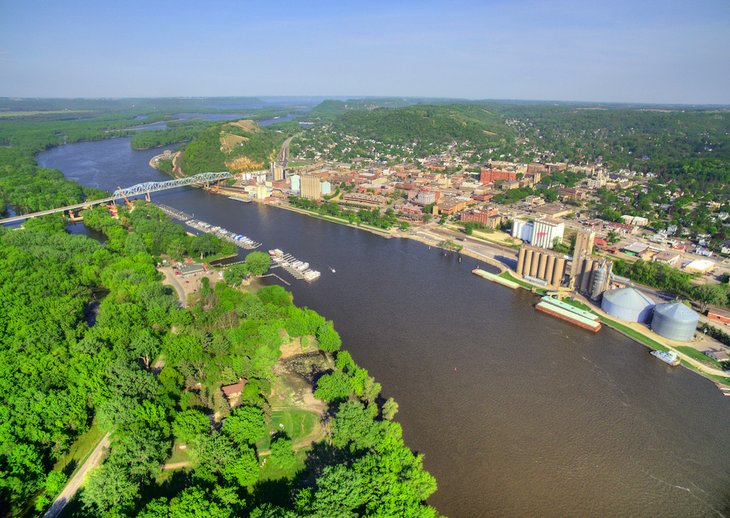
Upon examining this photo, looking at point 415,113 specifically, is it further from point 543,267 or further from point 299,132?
point 543,267

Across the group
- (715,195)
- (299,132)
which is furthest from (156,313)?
(299,132)

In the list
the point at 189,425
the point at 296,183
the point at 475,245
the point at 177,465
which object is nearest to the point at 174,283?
the point at 189,425

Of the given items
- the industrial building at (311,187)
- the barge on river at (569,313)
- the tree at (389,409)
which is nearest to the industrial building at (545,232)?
the barge on river at (569,313)

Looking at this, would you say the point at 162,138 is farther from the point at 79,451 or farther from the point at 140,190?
the point at 79,451

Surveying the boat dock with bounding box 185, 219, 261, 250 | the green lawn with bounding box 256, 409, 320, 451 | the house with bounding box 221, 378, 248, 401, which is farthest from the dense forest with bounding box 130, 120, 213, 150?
the green lawn with bounding box 256, 409, 320, 451

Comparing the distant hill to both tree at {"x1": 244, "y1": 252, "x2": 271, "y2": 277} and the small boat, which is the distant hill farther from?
the small boat

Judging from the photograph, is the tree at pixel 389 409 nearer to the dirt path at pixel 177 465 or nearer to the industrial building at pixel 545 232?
the dirt path at pixel 177 465
